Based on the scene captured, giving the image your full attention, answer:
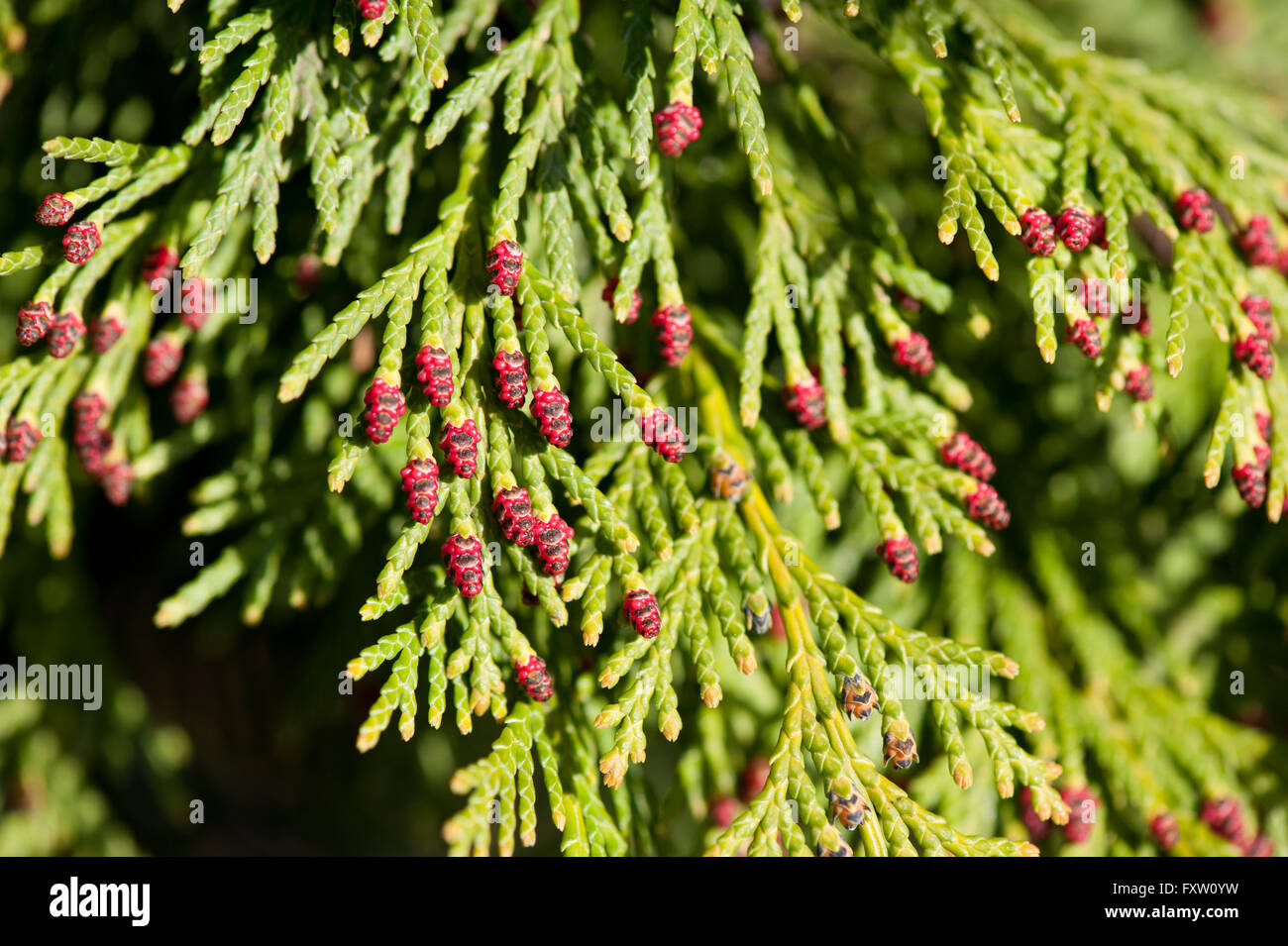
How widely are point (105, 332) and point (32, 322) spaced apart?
0.36 metres

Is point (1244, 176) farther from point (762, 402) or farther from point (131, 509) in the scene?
point (131, 509)

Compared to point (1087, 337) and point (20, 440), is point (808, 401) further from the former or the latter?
point (20, 440)

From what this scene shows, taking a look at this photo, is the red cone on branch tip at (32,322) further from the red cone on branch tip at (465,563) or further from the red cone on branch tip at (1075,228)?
the red cone on branch tip at (1075,228)

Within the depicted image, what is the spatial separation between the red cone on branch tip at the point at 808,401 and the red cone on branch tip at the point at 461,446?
822mm

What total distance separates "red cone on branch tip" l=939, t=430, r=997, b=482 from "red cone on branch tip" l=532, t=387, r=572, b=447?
3.15 ft

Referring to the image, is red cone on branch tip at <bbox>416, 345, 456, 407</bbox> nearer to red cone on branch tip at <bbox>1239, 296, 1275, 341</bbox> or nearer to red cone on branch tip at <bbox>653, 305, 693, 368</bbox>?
red cone on branch tip at <bbox>653, 305, 693, 368</bbox>

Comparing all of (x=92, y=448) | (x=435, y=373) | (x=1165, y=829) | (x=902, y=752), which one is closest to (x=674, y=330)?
(x=435, y=373)

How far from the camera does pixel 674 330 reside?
2.14 meters

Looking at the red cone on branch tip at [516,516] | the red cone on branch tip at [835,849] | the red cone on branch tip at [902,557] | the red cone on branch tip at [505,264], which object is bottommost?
the red cone on branch tip at [835,849]

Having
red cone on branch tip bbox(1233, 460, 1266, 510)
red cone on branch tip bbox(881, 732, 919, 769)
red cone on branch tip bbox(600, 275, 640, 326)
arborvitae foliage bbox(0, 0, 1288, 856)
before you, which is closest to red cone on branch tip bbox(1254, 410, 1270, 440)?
arborvitae foliage bbox(0, 0, 1288, 856)

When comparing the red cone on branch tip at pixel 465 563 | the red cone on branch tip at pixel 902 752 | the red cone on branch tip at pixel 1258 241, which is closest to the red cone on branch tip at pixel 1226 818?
the red cone on branch tip at pixel 902 752

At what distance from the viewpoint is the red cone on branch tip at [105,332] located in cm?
238
